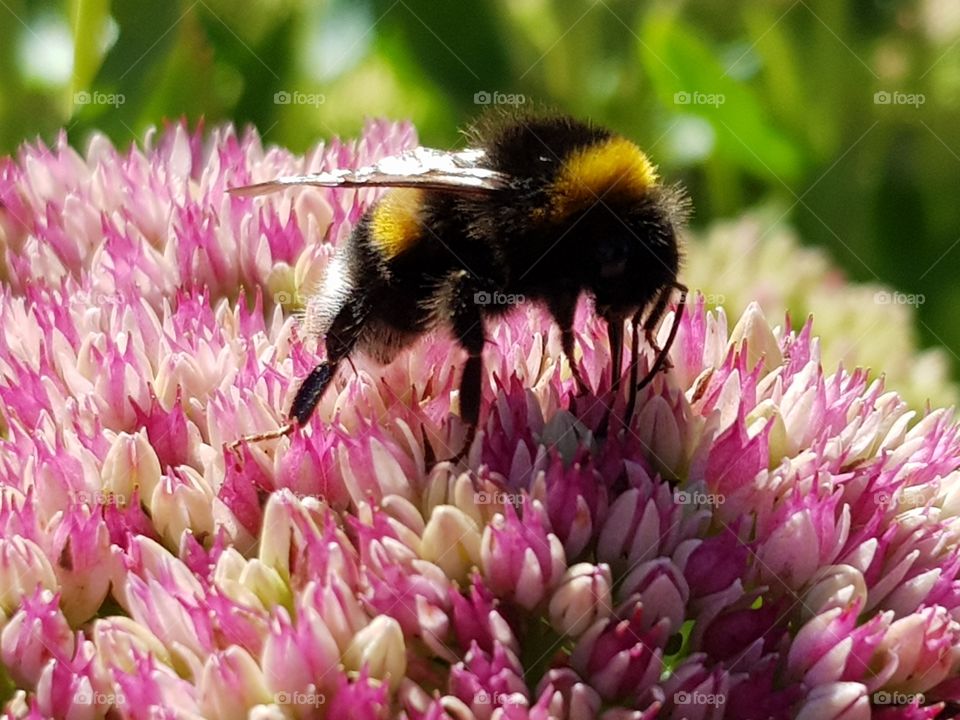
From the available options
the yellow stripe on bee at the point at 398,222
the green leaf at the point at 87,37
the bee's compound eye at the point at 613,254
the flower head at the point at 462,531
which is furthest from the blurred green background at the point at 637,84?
the bee's compound eye at the point at 613,254

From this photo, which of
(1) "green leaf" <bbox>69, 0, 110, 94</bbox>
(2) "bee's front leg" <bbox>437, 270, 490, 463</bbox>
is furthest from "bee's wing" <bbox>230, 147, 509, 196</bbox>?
(1) "green leaf" <bbox>69, 0, 110, 94</bbox>

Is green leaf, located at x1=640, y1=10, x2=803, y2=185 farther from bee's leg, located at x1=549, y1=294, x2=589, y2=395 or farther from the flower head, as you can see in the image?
bee's leg, located at x1=549, y1=294, x2=589, y2=395

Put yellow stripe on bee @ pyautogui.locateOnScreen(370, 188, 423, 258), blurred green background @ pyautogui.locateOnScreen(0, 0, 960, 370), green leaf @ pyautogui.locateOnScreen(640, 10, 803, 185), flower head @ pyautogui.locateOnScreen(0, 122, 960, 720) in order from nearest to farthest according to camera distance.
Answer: flower head @ pyautogui.locateOnScreen(0, 122, 960, 720) < yellow stripe on bee @ pyautogui.locateOnScreen(370, 188, 423, 258) < blurred green background @ pyautogui.locateOnScreen(0, 0, 960, 370) < green leaf @ pyautogui.locateOnScreen(640, 10, 803, 185)

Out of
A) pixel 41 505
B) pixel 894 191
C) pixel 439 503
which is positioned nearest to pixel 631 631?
pixel 439 503

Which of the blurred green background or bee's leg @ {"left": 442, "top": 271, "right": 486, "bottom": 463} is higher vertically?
the blurred green background

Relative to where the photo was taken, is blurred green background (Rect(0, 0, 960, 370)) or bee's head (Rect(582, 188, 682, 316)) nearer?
bee's head (Rect(582, 188, 682, 316))

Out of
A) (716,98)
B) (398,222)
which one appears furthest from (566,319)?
(716,98)

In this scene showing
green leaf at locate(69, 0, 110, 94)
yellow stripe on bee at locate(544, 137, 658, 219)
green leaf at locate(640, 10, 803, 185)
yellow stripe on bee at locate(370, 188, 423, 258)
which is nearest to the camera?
yellow stripe on bee at locate(544, 137, 658, 219)

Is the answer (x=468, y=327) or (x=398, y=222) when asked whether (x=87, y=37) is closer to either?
(x=398, y=222)
